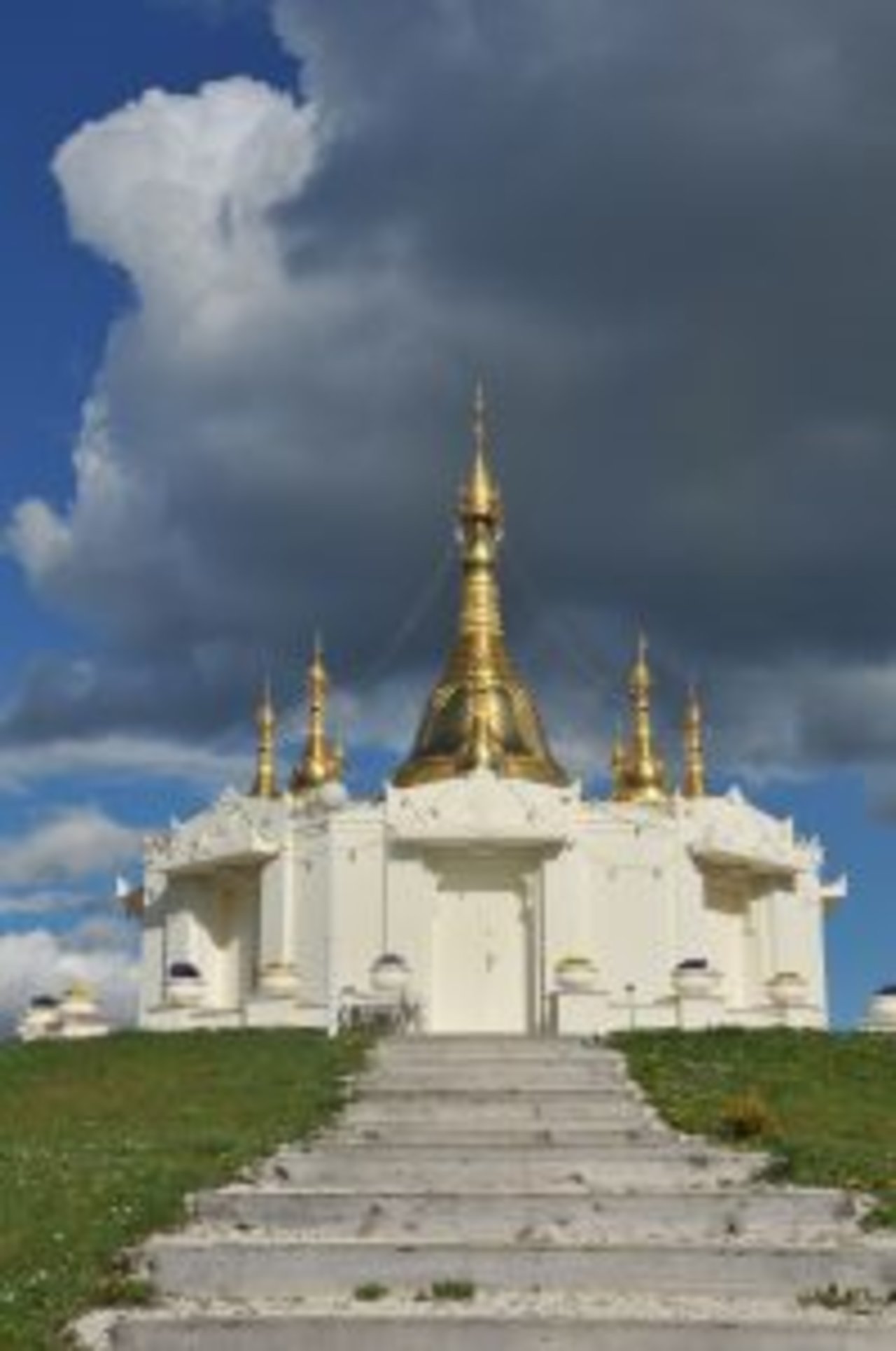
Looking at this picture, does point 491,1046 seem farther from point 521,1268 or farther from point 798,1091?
point 521,1268

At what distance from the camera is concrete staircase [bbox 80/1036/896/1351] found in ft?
44.8

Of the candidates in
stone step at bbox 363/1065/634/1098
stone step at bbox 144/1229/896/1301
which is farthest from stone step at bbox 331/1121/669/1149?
stone step at bbox 144/1229/896/1301

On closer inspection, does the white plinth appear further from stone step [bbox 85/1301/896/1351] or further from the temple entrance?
stone step [bbox 85/1301/896/1351]

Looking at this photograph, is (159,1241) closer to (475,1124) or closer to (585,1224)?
(585,1224)

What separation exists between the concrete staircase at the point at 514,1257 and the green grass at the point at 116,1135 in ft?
1.49

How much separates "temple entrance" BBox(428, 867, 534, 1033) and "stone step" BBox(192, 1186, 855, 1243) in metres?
22.0

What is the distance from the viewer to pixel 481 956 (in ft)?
131

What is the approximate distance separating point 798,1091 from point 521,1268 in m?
12.4

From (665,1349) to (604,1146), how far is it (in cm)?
731

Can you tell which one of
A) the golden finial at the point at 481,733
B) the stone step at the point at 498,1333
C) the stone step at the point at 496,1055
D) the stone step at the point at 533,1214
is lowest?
the stone step at the point at 498,1333

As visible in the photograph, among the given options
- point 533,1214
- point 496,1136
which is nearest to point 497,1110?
point 496,1136

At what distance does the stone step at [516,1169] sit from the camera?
19.0 metres

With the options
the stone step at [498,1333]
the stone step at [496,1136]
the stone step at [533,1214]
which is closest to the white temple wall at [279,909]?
the stone step at [496,1136]

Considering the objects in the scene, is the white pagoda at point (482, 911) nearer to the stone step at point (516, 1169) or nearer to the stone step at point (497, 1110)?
the stone step at point (497, 1110)
